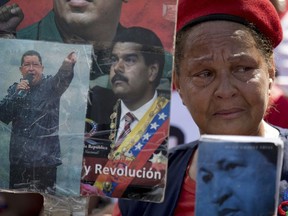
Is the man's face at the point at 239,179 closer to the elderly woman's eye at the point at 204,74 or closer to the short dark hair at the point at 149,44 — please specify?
the short dark hair at the point at 149,44

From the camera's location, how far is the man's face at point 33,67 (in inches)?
59.4

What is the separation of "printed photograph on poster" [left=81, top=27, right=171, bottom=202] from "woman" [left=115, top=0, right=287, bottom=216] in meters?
0.22

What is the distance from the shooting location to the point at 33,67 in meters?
1.51

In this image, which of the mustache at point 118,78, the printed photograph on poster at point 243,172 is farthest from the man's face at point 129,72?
the printed photograph on poster at point 243,172

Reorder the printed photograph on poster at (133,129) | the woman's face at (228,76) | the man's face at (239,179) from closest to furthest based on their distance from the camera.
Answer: the man's face at (239,179), the printed photograph on poster at (133,129), the woman's face at (228,76)

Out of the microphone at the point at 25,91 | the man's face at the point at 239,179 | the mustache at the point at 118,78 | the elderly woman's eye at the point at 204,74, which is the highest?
the elderly woman's eye at the point at 204,74

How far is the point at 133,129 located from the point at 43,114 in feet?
0.74

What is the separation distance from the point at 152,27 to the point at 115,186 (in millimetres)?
388

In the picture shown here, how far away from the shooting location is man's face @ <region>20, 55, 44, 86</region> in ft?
4.95

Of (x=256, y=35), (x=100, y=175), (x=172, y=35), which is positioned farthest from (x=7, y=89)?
(x=256, y=35)

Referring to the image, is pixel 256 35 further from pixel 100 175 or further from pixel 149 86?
pixel 100 175

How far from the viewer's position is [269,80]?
5.66 ft

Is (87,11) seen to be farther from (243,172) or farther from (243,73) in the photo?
(243,172)

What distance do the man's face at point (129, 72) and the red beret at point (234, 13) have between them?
27 centimetres
